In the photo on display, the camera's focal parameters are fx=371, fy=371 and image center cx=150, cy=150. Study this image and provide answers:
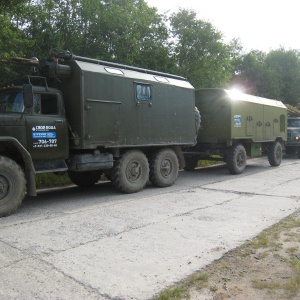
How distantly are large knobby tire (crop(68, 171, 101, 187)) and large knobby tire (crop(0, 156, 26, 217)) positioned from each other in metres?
3.15

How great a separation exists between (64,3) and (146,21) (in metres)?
3.23

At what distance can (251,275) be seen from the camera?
4.06 m

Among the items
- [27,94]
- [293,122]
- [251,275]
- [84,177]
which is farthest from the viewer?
[293,122]

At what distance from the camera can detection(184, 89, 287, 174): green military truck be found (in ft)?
41.5

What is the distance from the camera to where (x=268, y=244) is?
507 cm

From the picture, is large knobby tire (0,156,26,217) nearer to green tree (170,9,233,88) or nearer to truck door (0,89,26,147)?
truck door (0,89,26,147)

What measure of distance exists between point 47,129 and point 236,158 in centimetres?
729

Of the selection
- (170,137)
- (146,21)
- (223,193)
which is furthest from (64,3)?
(223,193)

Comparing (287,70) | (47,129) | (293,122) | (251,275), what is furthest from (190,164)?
(287,70)

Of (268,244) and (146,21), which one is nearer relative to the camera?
(268,244)

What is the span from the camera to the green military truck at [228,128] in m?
12.6

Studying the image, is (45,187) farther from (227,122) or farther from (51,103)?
(227,122)

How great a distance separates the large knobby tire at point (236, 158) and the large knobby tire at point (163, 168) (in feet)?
9.61

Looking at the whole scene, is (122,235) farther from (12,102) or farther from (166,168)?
(166,168)
